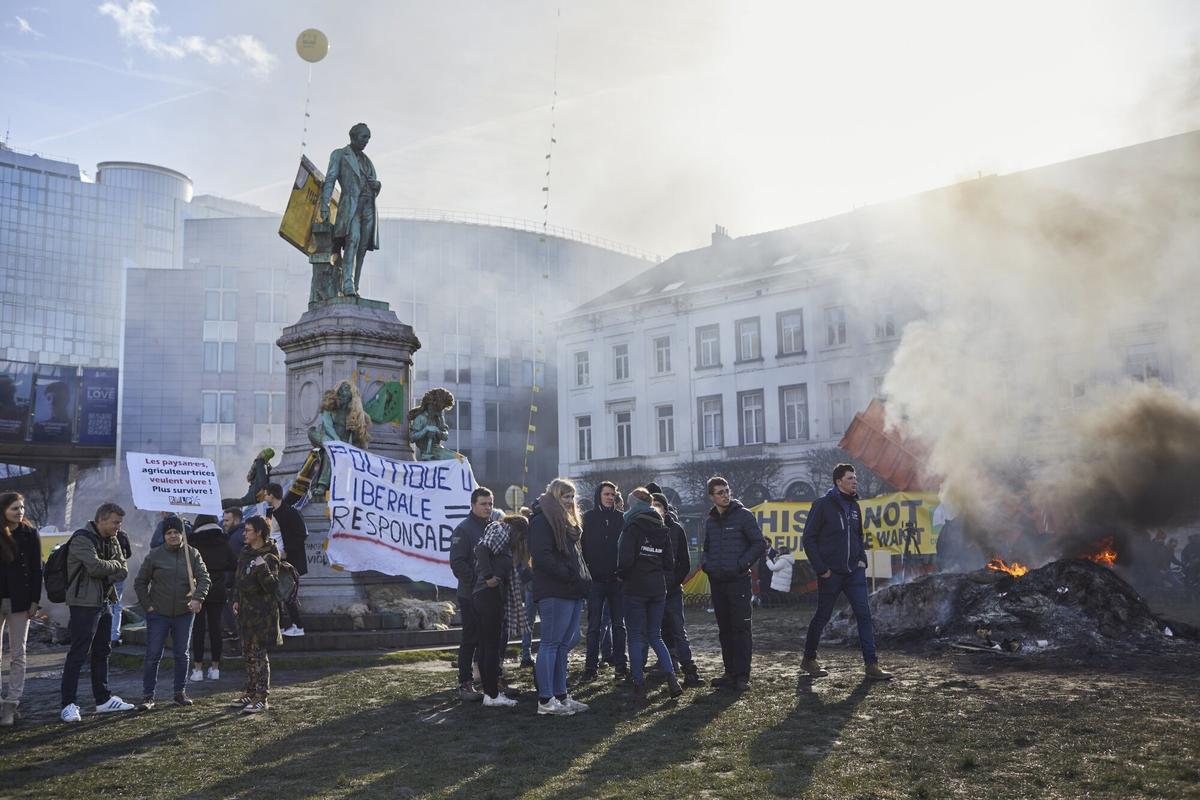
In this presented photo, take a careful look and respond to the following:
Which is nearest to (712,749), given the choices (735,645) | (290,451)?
(735,645)

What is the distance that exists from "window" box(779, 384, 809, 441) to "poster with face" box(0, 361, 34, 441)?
44.6 metres

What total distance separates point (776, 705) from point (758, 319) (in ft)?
129

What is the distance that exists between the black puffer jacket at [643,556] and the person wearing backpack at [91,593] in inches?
160

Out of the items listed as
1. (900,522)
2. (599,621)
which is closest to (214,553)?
(599,621)

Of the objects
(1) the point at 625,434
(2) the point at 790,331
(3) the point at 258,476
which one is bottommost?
(3) the point at 258,476

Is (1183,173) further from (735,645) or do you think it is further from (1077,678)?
(735,645)

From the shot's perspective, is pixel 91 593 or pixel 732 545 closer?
pixel 91 593

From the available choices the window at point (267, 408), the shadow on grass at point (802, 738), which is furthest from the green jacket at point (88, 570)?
the window at point (267, 408)

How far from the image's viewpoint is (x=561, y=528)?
8.42 metres

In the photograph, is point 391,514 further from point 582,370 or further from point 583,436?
point 582,370

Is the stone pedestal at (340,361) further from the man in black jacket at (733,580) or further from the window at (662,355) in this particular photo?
the window at (662,355)

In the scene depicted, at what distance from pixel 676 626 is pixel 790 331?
36.8 m

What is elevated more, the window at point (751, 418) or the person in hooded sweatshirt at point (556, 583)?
the window at point (751, 418)

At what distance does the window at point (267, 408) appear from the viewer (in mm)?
60312
